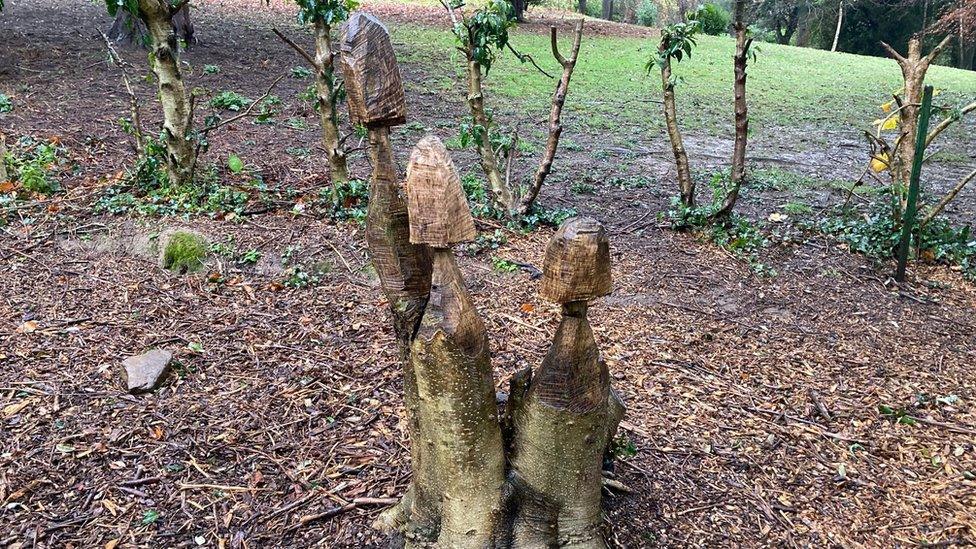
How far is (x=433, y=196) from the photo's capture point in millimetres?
1803

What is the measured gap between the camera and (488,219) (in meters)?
5.68

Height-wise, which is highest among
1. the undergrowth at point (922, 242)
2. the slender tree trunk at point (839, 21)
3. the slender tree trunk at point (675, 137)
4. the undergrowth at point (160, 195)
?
the slender tree trunk at point (839, 21)

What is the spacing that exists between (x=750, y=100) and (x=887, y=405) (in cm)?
1004

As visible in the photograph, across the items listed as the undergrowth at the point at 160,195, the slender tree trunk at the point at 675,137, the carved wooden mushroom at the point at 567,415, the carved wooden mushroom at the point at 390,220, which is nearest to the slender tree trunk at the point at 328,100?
the undergrowth at the point at 160,195

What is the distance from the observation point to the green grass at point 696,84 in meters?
10.7

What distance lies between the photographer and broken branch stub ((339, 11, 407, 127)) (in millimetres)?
1823

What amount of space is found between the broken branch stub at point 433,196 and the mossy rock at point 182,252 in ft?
10.9

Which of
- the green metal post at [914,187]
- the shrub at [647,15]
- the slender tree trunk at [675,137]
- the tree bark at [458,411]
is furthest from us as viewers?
the shrub at [647,15]

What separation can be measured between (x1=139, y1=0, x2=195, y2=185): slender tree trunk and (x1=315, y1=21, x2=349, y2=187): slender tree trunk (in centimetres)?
108

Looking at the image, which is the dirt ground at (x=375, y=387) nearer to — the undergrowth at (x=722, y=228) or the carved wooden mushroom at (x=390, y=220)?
the undergrowth at (x=722, y=228)

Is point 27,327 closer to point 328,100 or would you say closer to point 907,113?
point 328,100

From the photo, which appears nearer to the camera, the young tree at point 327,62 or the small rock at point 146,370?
the small rock at point 146,370

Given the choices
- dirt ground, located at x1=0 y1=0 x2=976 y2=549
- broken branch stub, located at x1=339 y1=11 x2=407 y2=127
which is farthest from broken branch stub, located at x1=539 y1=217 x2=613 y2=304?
dirt ground, located at x1=0 y1=0 x2=976 y2=549

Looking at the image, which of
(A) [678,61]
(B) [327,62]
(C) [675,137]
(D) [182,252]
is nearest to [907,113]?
(C) [675,137]
